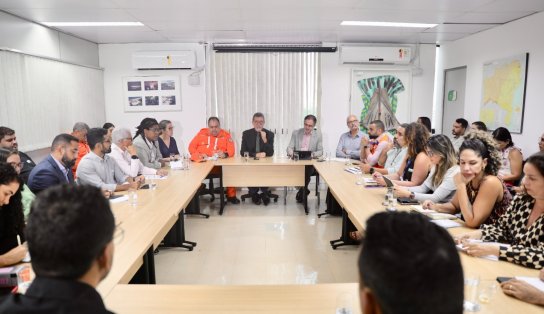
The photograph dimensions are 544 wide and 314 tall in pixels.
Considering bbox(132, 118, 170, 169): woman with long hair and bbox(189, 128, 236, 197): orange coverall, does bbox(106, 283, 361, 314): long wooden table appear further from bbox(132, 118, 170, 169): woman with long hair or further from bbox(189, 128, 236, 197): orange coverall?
bbox(189, 128, 236, 197): orange coverall

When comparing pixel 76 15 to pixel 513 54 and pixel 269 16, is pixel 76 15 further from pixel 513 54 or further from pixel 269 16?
pixel 513 54

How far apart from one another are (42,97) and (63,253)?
5128mm

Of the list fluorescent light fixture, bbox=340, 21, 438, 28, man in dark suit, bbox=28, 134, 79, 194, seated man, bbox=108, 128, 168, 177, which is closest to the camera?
man in dark suit, bbox=28, 134, 79, 194

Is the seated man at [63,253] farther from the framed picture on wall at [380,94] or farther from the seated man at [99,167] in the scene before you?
the framed picture on wall at [380,94]

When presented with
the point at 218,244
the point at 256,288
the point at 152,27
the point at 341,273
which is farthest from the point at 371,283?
the point at 152,27

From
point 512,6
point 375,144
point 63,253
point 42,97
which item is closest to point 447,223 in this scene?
point 63,253

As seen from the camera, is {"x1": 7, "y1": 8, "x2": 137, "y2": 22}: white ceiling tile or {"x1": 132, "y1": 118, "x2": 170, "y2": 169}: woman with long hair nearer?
{"x1": 7, "y1": 8, "x2": 137, "y2": 22}: white ceiling tile

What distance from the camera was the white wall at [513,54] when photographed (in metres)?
4.65

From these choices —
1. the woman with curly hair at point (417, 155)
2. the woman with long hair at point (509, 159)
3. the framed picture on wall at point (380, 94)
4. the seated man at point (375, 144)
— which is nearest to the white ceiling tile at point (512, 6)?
the woman with long hair at point (509, 159)

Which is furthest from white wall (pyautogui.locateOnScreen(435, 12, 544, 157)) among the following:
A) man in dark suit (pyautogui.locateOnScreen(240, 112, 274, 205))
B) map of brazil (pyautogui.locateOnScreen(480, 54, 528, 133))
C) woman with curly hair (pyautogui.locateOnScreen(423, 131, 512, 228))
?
man in dark suit (pyautogui.locateOnScreen(240, 112, 274, 205))

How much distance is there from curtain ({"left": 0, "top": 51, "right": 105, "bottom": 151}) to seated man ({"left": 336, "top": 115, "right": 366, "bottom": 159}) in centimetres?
437

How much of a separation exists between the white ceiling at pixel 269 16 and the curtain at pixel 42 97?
0.61 m

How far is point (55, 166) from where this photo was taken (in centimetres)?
328

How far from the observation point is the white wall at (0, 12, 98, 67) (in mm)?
4480
